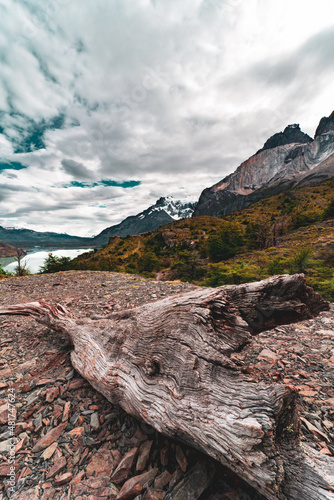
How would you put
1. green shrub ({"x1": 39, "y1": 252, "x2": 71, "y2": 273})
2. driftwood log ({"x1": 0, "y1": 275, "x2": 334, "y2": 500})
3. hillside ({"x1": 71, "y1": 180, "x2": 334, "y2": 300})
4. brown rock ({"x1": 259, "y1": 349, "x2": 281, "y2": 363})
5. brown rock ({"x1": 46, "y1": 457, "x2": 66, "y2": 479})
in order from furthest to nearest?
green shrub ({"x1": 39, "y1": 252, "x2": 71, "y2": 273})
hillside ({"x1": 71, "y1": 180, "x2": 334, "y2": 300})
brown rock ({"x1": 259, "y1": 349, "x2": 281, "y2": 363})
brown rock ({"x1": 46, "y1": 457, "x2": 66, "y2": 479})
driftwood log ({"x1": 0, "y1": 275, "x2": 334, "y2": 500})

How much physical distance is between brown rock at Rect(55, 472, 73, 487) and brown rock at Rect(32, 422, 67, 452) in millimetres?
662

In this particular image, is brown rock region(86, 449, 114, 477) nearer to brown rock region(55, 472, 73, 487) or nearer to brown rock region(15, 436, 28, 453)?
brown rock region(55, 472, 73, 487)

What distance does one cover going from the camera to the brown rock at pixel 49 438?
10.7ft

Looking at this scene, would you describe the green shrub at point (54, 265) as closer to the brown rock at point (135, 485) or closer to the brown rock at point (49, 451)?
the brown rock at point (49, 451)

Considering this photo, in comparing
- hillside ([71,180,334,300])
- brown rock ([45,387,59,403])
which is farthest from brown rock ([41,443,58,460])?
hillside ([71,180,334,300])

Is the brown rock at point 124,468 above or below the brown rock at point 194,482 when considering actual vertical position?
below

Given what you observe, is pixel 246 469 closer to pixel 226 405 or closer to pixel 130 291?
pixel 226 405

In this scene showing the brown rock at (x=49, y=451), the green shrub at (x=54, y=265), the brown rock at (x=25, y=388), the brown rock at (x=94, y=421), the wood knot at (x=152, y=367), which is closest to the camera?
the brown rock at (x=49, y=451)

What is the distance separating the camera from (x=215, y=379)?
3.16 meters

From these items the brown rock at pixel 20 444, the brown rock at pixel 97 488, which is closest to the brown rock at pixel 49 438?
the brown rock at pixel 20 444

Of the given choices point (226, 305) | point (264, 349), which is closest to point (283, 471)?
A: point (226, 305)

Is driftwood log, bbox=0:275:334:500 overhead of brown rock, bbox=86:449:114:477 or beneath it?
overhead

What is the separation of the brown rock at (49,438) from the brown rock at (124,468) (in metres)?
1.29

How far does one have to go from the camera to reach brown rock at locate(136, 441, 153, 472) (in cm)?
296
